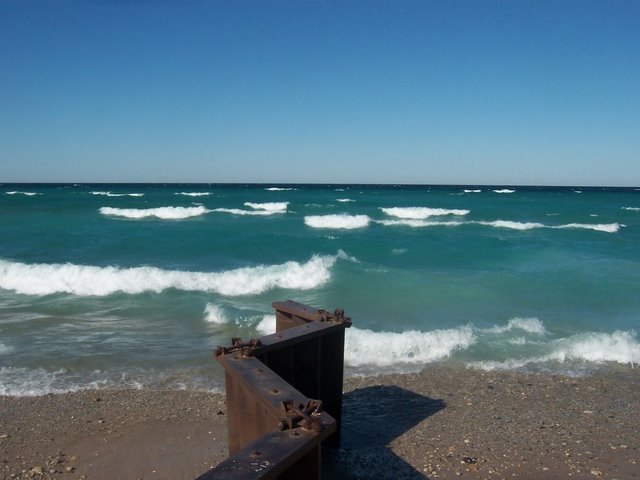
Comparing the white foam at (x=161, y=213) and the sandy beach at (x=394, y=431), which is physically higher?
the white foam at (x=161, y=213)

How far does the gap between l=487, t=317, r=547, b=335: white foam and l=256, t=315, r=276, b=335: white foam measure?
406cm

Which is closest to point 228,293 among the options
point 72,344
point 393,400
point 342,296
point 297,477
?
point 342,296

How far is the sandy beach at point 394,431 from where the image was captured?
4477 millimetres

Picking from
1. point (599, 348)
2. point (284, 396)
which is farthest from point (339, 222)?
point (284, 396)

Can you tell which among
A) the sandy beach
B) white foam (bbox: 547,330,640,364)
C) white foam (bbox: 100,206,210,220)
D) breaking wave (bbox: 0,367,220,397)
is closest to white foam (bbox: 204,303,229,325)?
breaking wave (bbox: 0,367,220,397)

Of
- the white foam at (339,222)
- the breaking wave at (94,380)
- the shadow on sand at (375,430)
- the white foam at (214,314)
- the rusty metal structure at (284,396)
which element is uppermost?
the rusty metal structure at (284,396)

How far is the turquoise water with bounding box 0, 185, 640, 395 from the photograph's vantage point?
24.3 ft

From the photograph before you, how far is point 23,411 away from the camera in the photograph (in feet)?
18.2

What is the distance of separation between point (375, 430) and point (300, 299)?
21.8ft

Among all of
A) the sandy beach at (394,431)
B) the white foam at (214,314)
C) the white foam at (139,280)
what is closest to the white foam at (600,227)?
the white foam at (139,280)

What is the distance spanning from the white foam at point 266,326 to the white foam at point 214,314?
0.72 metres

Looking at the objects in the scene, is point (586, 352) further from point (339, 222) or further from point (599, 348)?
point (339, 222)

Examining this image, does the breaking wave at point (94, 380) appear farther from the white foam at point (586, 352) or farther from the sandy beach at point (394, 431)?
the white foam at point (586, 352)

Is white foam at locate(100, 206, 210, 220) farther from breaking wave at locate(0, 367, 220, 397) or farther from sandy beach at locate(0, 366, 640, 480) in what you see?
sandy beach at locate(0, 366, 640, 480)
